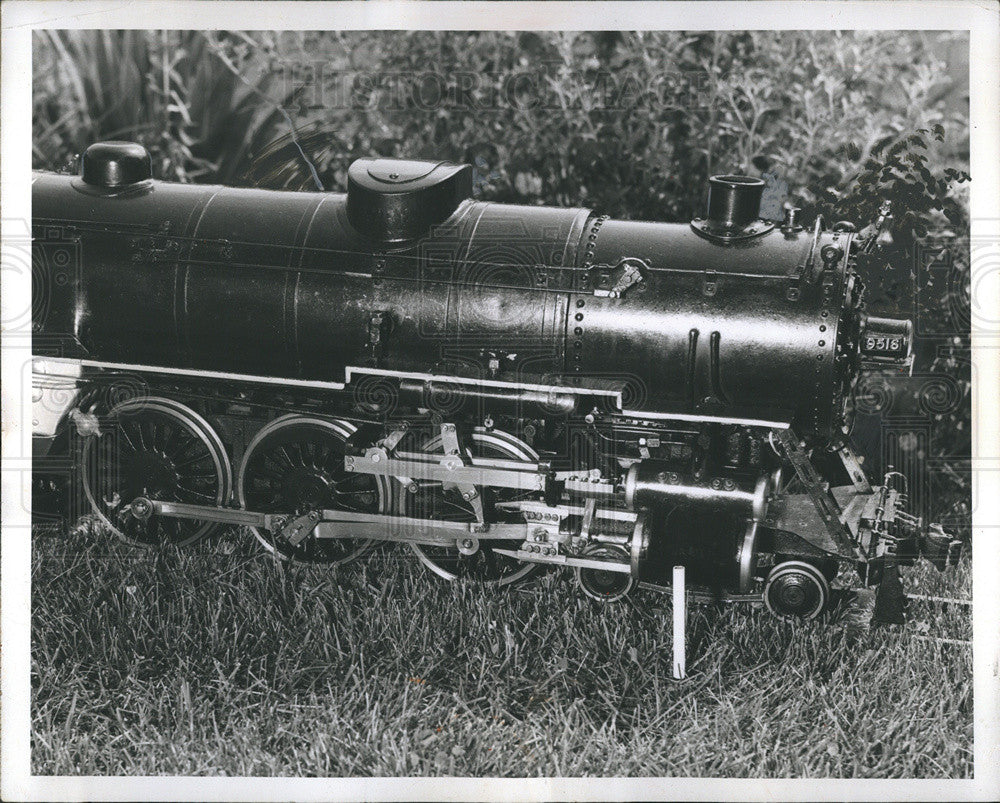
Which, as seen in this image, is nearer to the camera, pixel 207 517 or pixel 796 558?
pixel 796 558

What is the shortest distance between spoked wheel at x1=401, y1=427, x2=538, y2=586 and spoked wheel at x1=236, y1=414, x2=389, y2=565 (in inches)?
8.8

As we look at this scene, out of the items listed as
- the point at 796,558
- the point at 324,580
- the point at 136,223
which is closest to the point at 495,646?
the point at 324,580

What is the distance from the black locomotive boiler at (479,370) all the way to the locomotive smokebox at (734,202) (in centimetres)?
1

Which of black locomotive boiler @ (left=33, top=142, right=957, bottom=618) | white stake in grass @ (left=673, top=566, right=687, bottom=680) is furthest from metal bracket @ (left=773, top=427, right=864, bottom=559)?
white stake in grass @ (left=673, top=566, right=687, bottom=680)

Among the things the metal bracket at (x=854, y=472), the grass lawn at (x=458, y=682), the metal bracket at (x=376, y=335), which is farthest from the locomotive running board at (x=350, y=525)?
the metal bracket at (x=854, y=472)

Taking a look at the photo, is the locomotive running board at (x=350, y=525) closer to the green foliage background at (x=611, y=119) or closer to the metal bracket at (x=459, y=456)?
the metal bracket at (x=459, y=456)

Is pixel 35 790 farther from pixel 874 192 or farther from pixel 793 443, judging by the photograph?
pixel 874 192

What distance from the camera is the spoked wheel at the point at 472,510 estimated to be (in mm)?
6227

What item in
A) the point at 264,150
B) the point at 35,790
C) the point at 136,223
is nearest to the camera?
the point at 35,790

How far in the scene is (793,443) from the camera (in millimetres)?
5828

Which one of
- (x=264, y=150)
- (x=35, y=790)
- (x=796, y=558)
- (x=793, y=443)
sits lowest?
(x=35, y=790)

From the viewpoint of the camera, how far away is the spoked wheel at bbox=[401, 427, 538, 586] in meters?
6.23

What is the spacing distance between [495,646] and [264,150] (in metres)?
2.93

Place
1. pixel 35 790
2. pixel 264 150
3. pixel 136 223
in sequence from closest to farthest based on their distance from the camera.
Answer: pixel 35 790 < pixel 136 223 < pixel 264 150
